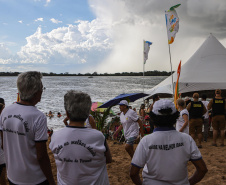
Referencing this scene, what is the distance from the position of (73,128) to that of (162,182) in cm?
90

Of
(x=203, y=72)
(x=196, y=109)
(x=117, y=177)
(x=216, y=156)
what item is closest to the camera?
(x=117, y=177)

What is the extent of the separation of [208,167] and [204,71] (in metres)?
7.13

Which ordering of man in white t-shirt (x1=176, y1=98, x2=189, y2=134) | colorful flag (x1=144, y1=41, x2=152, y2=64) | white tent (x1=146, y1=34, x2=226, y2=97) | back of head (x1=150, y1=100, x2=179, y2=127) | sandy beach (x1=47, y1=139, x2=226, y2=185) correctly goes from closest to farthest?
back of head (x1=150, y1=100, x2=179, y2=127) → sandy beach (x1=47, y1=139, x2=226, y2=185) → man in white t-shirt (x1=176, y1=98, x2=189, y2=134) → white tent (x1=146, y1=34, x2=226, y2=97) → colorful flag (x1=144, y1=41, x2=152, y2=64)

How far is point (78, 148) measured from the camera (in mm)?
1658

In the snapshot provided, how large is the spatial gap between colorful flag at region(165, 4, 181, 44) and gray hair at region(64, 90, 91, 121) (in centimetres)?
876

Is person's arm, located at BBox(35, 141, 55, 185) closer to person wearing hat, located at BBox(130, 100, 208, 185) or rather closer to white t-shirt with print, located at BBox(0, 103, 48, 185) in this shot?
white t-shirt with print, located at BBox(0, 103, 48, 185)

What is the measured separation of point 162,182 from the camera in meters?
1.77

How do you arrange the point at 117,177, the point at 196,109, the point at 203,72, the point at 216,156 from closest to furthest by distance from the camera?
the point at 117,177
the point at 216,156
the point at 196,109
the point at 203,72

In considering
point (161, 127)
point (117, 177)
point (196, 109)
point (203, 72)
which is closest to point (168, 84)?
point (203, 72)

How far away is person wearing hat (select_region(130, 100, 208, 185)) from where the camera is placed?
5.67ft

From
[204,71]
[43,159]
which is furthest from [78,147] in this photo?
[204,71]

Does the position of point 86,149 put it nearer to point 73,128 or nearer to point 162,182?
point 73,128

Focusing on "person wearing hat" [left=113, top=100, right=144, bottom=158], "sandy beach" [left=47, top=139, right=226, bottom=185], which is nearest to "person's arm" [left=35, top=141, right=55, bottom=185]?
"sandy beach" [left=47, top=139, right=226, bottom=185]

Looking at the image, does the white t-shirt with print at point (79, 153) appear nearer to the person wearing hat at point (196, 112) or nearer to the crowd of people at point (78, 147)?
the crowd of people at point (78, 147)
